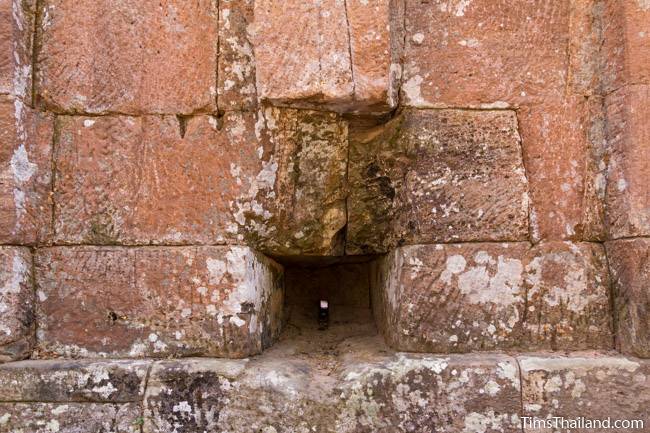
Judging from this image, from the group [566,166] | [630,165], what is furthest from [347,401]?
[630,165]

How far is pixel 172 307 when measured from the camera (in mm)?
2629

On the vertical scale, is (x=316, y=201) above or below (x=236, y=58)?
below

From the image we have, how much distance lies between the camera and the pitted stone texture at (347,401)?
242 centimetres

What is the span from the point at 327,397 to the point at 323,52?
1541mm

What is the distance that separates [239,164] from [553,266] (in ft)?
5.15

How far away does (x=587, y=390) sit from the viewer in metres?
2.42

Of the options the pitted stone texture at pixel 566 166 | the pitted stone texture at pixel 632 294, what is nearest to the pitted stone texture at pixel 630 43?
the pitted stone texture at pixel 566 166

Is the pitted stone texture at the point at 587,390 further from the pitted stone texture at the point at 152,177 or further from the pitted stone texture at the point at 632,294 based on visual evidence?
the pitted stone texture at the point at 152,177

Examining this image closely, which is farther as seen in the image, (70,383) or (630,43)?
(630,43)

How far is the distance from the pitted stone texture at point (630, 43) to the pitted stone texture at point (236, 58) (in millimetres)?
1748

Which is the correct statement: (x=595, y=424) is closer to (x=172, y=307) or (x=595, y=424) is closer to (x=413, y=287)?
(x=413, y=287)

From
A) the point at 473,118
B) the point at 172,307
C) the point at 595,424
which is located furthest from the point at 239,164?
the point at 595,424

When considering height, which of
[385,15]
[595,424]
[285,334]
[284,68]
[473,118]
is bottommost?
[595,424]

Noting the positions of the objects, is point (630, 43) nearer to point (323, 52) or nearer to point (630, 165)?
point (630, 165)
